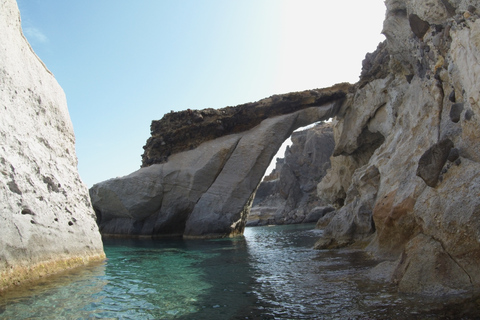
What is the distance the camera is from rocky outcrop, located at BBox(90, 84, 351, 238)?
66.1 ft

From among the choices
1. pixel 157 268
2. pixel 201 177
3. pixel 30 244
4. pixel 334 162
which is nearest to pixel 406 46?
pixel 157 268

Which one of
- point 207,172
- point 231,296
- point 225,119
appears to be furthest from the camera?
point 225,119

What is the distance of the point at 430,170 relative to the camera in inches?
209

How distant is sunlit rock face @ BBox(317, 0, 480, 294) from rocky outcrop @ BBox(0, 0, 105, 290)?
580 cm

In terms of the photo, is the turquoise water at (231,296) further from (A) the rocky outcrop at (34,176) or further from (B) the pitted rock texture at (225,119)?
(B) the pitted rock texture at (225,119)

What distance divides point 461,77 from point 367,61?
47.9ft

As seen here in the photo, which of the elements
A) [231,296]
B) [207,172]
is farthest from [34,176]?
[207,172]

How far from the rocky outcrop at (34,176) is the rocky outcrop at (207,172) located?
11.0 metres

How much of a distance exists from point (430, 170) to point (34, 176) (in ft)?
23.2

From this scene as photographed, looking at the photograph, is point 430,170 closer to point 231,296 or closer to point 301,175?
point 231,296

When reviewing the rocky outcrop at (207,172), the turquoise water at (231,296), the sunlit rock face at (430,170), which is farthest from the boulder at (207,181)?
the turquoise water at (231,296)

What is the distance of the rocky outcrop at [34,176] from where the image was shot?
226 inches

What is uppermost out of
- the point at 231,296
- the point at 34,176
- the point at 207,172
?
the point at 207,172

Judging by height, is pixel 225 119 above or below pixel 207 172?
above
